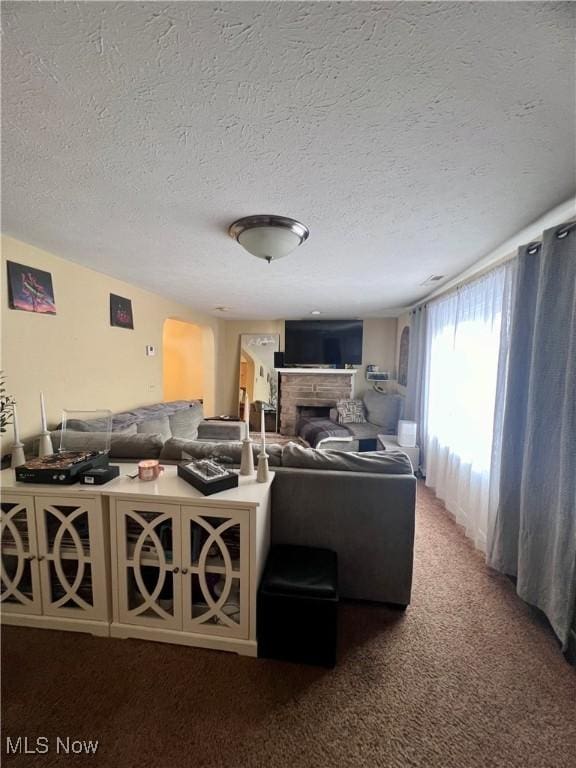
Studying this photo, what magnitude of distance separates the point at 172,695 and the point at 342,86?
2291 millimetres

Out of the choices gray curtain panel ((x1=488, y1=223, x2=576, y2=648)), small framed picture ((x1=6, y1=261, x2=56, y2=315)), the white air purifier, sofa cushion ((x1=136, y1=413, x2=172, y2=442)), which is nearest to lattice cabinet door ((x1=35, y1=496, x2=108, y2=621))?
sofa cushion ((x1=136, y1=413, x2=172, y2=442))

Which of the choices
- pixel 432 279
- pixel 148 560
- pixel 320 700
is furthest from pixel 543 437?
pixel 148 560

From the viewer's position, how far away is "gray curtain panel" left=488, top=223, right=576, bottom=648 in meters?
1.42

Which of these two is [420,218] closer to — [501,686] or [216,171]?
[216,171]

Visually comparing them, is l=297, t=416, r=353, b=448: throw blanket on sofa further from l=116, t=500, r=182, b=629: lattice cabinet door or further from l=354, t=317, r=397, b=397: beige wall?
l=116, t=500, r=182, b=629: lattice cabinet door

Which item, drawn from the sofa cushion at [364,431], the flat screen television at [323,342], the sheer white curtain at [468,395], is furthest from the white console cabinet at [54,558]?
the flat screen television at [323,342]

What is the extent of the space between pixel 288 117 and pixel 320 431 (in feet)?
13.7

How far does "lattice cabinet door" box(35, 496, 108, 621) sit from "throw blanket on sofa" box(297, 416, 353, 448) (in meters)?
3.12

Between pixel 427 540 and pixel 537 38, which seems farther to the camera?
pixel 427 540

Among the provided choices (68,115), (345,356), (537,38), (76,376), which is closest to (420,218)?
(537,38)

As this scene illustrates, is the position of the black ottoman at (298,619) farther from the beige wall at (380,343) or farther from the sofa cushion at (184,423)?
the beige wall at (380,343)

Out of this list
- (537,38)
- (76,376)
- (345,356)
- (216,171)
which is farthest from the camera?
(345,356)

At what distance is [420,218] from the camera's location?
1639 mm

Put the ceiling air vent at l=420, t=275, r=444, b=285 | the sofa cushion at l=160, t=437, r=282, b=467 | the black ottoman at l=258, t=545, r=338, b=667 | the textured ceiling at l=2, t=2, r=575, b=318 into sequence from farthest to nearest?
the ceiling air vent at l=420, t=275, r=444, b=285 → the sofa cushion at l=160, t=437, r=282, b=467 → the black ottoman at l=258, t=545, r=338, b=667 → the textured ceiling at l=2, t=2, r=575, b=318
